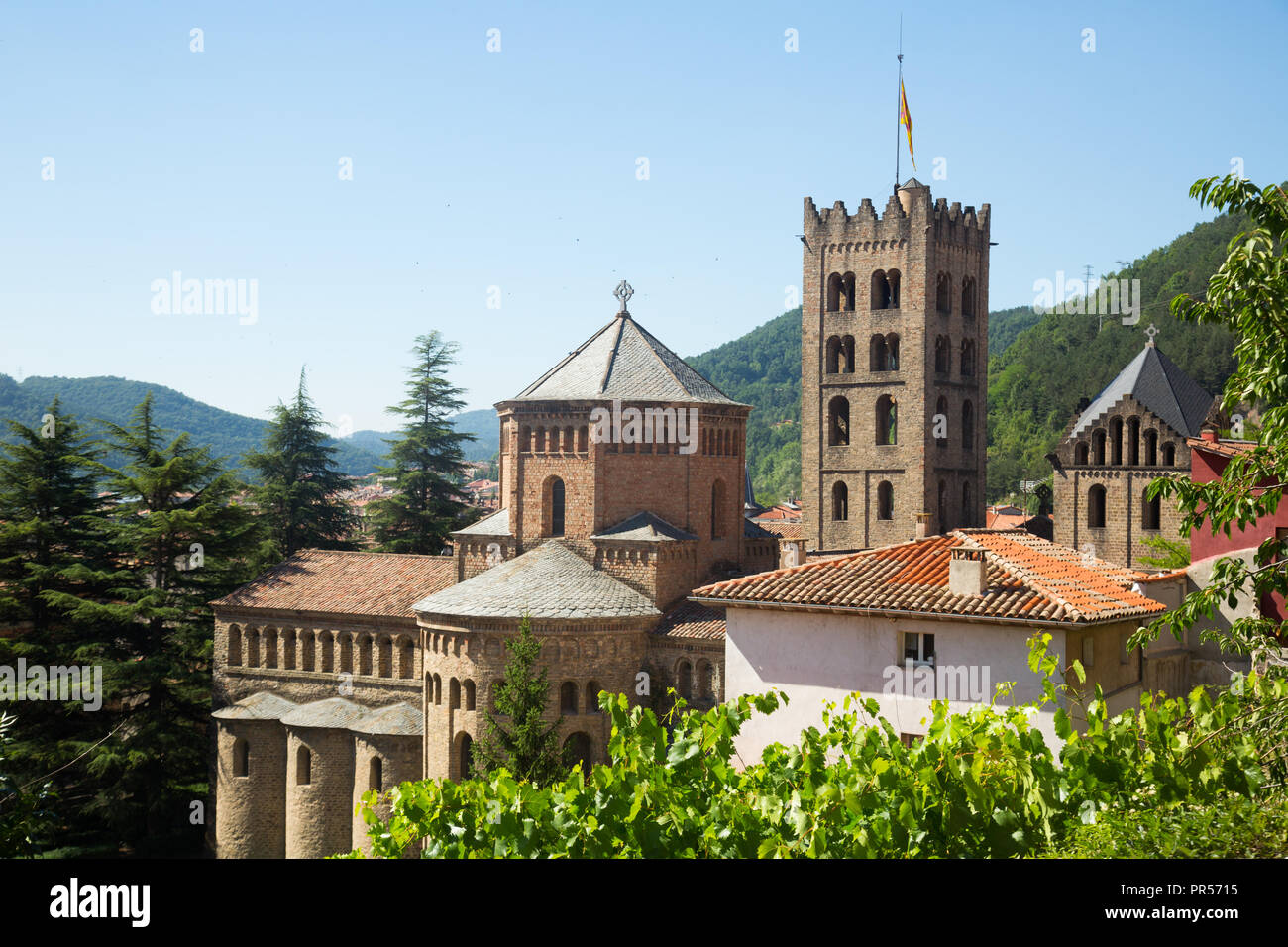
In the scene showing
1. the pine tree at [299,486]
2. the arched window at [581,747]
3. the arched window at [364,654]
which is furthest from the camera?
the pine tree at [299,486]

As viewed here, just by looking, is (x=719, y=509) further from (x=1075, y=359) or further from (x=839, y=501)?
(x=1075, y=359)

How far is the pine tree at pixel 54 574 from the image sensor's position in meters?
37.1

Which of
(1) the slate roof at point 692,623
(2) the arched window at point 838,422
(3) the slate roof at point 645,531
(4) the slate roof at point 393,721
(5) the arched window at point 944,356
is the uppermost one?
(5) the arched window at point 944,356

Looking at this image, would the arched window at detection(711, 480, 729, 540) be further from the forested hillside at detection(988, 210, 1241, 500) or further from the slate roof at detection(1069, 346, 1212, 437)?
the forested hillside at detection(988, 210, 1241, 500)

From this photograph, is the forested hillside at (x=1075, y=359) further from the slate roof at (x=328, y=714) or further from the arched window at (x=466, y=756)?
the slate roof at (x=328, y=714)

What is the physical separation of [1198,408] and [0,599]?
1739 inches

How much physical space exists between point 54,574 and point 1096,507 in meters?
38.4

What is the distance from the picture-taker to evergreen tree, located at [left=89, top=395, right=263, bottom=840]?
37.2 m

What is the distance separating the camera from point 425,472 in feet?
185

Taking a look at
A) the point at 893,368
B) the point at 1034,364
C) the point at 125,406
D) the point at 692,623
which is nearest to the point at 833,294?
the point at 893,368

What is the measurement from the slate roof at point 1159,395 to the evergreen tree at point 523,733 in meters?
27.0

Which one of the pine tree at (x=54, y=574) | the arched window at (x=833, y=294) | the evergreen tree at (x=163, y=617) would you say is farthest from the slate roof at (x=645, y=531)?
the pine tree at (x=54, y=574)

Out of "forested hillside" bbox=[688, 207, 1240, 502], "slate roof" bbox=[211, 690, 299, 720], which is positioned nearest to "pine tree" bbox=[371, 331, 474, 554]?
"slate roof" bbox=[211, 690, 299, 720]
